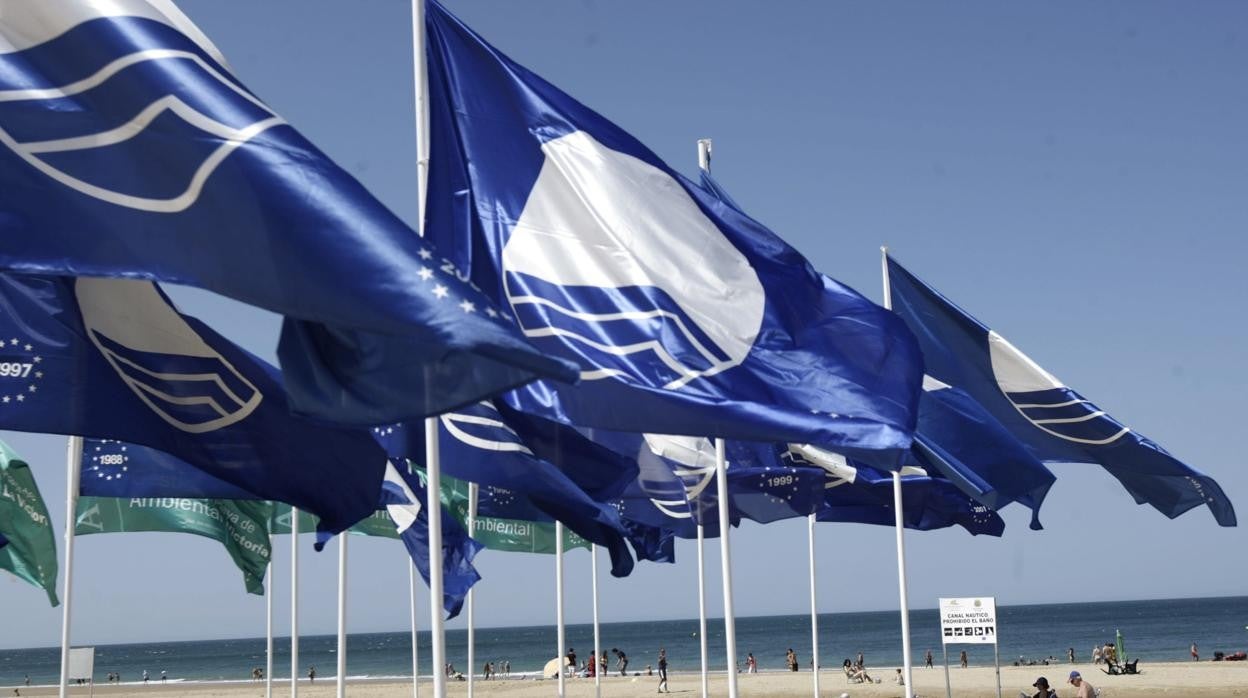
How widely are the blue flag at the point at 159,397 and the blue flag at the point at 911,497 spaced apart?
39.5 feet

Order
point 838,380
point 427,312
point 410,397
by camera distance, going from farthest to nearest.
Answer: point 838,380 → point 410,397 → point 427,312

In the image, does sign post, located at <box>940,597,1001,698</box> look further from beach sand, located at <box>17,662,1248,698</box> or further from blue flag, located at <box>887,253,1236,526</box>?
beach sand, located at <box>17,662,1248,698</box>

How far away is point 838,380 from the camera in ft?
37.0

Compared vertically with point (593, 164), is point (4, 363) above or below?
below

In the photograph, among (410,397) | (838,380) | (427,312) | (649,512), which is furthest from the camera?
(649,512)

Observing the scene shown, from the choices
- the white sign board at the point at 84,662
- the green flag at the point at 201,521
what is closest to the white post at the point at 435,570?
the green flag at the point at 201,521

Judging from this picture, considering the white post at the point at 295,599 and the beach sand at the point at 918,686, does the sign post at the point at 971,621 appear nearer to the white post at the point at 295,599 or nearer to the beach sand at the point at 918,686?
the white post at the point at 295,599

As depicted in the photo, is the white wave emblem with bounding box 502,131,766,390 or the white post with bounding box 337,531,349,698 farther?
the white post with bounding box 337,531,349,698

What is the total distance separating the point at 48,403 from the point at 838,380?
5544 millimetres

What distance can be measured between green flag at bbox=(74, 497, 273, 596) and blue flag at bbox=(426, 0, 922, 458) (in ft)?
34.3

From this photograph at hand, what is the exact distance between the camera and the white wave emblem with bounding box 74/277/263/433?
410 inches

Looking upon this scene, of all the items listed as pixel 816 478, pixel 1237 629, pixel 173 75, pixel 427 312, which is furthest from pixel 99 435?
pixel 1237 629

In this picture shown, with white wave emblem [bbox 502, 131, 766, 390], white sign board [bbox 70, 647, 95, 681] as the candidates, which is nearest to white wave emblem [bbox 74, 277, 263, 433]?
white wave emblem [bbox 502, 131, 766, 390]

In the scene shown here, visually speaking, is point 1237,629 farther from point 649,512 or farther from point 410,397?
point 410,397
